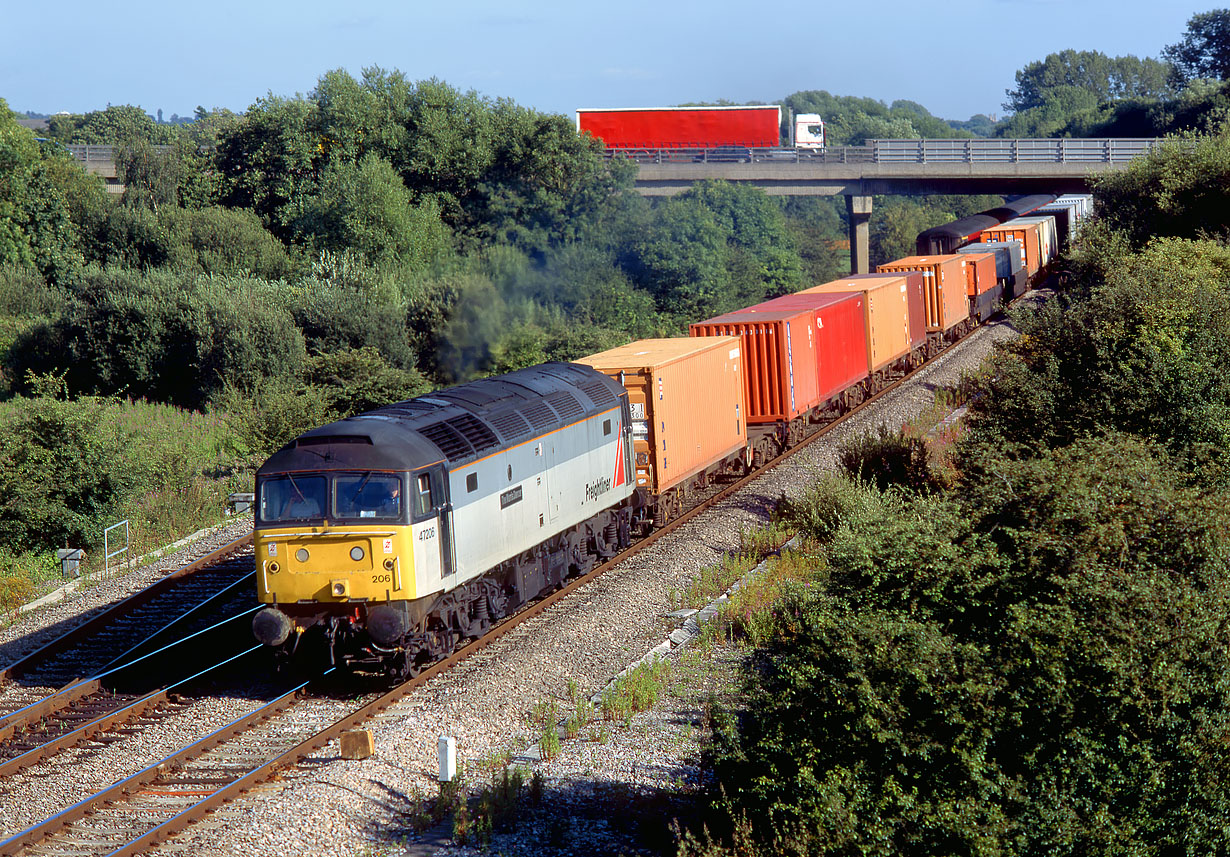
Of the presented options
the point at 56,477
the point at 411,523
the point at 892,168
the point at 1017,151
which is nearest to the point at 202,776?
the point at 411,523

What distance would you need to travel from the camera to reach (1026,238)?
4844 cm

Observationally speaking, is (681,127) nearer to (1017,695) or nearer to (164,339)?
(164,339)

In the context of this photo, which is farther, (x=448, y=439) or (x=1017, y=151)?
(x=1017, y=151)

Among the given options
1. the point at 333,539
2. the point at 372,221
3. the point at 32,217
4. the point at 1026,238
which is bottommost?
the point at 333,539

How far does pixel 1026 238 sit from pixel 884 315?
65.3 ft

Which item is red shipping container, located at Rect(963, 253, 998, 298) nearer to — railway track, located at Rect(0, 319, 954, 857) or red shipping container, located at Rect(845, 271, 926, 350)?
red shipping container, located at Rect(845, 271, 926, 350)

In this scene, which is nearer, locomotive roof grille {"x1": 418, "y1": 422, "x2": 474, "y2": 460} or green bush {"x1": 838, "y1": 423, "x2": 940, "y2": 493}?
locomotive roof grille {"x1": 418, "y1": 422, "x2": 474, "y2": 460}

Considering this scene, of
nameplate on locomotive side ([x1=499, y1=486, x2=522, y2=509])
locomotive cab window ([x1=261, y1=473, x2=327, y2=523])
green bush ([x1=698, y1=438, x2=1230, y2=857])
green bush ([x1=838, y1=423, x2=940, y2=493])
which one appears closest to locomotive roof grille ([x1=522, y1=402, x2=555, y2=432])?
nameplate on locomotive side ([x1=499, y1=486, x2=522, y2=509])

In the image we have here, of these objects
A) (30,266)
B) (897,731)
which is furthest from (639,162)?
(897,731)

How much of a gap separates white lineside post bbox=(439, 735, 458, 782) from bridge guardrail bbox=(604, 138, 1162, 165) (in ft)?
162

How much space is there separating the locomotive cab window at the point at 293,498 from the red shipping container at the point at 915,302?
78.5 feet

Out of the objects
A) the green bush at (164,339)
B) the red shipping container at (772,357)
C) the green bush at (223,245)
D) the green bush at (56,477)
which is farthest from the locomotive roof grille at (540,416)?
the green bush at (223,245)

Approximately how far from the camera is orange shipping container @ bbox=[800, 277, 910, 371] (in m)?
30.9

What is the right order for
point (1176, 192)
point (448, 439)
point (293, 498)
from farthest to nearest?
point (1176, 192), point (448, 439), point (293, 498)
